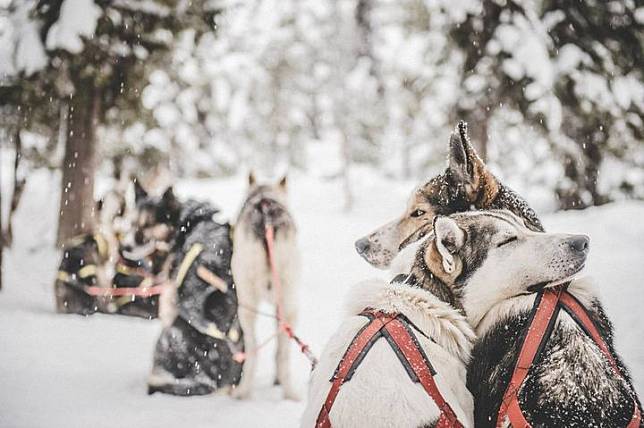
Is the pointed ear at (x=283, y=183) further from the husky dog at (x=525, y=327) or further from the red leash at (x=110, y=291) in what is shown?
the husky dog at (x=525, y=327)

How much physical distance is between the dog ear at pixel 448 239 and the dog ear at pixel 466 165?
45 cm

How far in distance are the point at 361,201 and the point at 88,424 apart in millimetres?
12085

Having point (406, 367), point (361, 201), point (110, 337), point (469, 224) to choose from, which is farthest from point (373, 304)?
point (361, 201)

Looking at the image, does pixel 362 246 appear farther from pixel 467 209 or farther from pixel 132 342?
pixel 132 342

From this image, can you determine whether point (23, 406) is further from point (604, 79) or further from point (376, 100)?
point (376, 100)

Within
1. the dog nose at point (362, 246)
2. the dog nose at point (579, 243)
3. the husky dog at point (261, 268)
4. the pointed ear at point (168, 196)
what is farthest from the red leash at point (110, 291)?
the dog nose at point (579, 243)

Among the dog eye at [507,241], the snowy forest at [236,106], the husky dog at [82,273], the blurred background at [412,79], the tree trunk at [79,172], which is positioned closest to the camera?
the dog eye at [507,241]

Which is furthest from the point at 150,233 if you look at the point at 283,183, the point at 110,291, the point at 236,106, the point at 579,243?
the point at 236,106

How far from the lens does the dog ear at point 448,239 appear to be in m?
1.81

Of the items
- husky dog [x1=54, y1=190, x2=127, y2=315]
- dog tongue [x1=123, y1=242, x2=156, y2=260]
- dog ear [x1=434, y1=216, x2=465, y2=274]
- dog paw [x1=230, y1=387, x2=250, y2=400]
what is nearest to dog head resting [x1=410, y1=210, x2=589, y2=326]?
dog ear [x1=434, y1=216, x2=465, y2=274]

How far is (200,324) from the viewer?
431 centimetres

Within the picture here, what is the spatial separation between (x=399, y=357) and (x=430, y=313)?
0.26 m

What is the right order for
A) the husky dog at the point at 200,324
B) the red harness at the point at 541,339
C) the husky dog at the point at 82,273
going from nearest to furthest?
the red harness at the point at 541,339
the husky dog at the point at 200,324
the husky dog at the point at 82,273

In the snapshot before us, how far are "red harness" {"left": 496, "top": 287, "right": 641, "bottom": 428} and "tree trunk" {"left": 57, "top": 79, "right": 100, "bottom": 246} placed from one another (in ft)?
23.0
